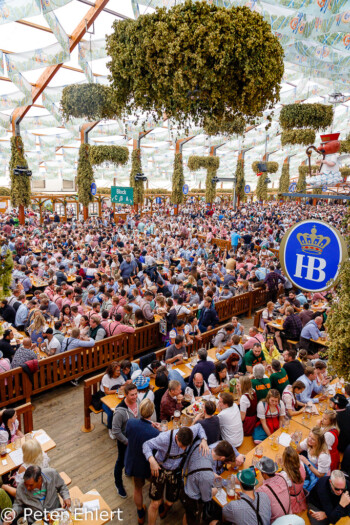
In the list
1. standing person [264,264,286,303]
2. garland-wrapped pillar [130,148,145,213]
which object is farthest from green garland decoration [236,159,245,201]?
standing person [264,264,286,303]

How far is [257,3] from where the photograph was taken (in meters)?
7.17

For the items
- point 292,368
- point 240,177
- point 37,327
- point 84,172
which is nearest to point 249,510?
point 292,368

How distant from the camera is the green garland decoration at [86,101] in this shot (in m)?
9.42

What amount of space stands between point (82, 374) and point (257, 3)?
8.34 metres

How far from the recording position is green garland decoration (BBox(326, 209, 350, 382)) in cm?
239

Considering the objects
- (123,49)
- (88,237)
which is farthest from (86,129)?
(123,49)

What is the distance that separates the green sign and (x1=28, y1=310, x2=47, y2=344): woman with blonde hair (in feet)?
39.4

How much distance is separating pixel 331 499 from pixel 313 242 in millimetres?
2339

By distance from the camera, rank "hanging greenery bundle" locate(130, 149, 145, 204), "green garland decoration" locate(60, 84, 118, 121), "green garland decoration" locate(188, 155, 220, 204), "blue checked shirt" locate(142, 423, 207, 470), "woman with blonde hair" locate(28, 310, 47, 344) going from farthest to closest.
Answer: "green garland decoration" locate(188, 155, 220, 204), "hanging greenery bundle" locate(130, 149, 145, 204), "green garland decoration" locate(60, 84, 118, 121), "woman with blonde hair" locate(28, 310, 47, 344), "blue checked shirt" locate(142, 423, 207, 470)

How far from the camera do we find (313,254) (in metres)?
2.99

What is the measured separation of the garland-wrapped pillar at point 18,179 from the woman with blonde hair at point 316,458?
18.5m

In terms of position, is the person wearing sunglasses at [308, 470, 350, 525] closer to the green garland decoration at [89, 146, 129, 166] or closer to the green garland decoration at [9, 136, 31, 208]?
Result: the green garland decoration at [89, 146, 129, 166]

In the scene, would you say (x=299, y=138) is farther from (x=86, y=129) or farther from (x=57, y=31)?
(x=86, y=129)

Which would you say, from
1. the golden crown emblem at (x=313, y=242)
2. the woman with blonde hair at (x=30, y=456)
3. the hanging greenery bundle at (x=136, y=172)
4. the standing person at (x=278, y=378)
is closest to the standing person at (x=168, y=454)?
the woman with blonde hair at (x=30, y=456)
